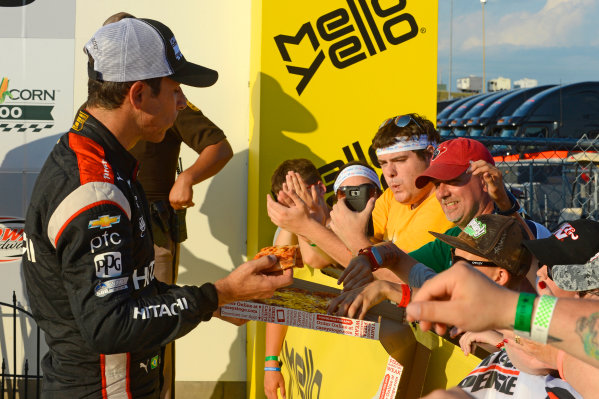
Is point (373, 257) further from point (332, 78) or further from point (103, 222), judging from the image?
point (332, 78)

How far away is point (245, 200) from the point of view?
19.4 feet

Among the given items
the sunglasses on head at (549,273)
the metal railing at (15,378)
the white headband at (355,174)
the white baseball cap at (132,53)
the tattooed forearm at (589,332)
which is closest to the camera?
the tattooed forearm at (589,332)

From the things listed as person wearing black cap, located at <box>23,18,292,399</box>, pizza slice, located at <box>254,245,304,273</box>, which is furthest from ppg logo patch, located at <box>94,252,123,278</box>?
pizza slice, located at <box>254,245,304,273</box>

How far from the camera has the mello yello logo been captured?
5.20m

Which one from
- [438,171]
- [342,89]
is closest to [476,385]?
[438,171]

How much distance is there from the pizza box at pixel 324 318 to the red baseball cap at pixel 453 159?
733 millimetres

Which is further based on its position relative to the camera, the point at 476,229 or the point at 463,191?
the point at 463,191

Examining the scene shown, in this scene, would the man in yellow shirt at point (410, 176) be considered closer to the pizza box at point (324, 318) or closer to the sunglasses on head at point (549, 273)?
the pizza box at point (324, 318)

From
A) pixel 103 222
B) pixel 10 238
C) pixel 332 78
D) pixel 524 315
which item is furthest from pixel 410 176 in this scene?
pixel 10 238

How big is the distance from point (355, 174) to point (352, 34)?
5.15ft

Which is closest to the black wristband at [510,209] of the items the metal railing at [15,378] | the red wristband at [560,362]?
→ the red wristband at [560,362]

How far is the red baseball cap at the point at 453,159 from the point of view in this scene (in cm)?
332

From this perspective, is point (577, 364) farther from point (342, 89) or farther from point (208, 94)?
point (208, 94)

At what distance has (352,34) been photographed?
5.22 meters
